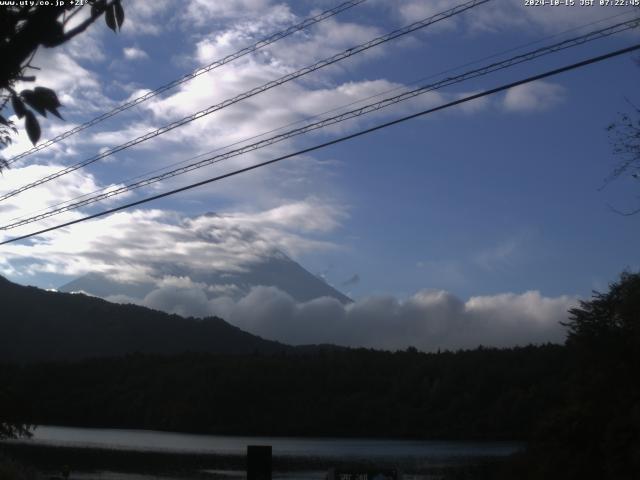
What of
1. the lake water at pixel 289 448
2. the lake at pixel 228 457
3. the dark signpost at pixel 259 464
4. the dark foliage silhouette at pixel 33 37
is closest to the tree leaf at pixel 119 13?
the dark foliage silhouette at pixel 33 37

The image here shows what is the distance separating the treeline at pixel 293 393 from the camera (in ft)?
384

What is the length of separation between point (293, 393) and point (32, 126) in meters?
136

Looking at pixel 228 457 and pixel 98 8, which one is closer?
pixel 98 8

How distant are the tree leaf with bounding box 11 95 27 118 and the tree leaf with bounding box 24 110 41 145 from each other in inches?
1.1

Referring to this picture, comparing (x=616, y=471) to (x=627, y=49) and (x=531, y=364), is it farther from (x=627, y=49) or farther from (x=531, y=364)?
(x=531, y=364)

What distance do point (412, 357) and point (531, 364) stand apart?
4257 centimetres

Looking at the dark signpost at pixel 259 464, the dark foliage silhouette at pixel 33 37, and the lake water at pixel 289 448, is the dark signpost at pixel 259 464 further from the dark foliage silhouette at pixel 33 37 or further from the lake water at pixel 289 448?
the lake water at pixel 289 448

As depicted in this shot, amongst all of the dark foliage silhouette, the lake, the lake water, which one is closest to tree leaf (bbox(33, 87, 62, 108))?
the dark foliage silhouette

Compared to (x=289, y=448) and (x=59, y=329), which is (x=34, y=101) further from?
(x=59, y=329)

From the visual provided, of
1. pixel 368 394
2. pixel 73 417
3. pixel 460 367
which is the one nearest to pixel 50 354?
pixel 73 417

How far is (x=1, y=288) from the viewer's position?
170m

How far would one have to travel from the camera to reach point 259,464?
857 cm

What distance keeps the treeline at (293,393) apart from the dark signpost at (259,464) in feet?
345

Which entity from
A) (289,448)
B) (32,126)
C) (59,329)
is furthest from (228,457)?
(59,329)
